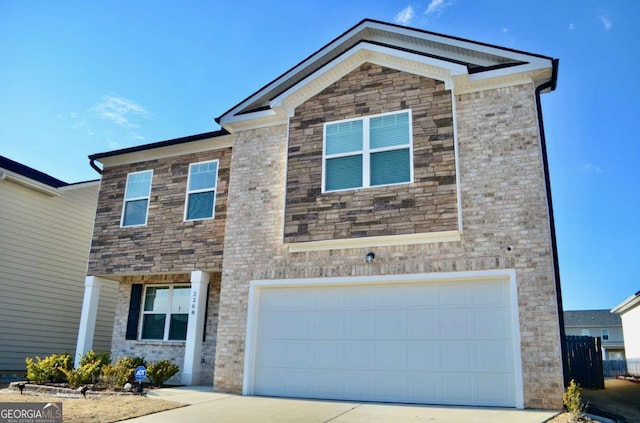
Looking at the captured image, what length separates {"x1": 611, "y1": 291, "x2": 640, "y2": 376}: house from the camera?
23092 millimetres

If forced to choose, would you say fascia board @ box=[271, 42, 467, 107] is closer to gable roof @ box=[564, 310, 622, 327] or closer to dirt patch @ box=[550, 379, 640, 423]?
dirt patch @ box=[550, 379, 640, 423]

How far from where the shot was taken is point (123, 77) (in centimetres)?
1316

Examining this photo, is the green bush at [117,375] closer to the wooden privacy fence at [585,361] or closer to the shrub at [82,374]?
the shrub at [82,374]

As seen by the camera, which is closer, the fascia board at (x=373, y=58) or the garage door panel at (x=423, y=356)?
the garage door panel at (x=423, y=356)

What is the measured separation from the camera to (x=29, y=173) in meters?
16.3

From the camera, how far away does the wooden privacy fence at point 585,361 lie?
1438 cm

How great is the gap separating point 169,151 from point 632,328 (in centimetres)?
2457

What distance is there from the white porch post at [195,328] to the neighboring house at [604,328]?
121 ft

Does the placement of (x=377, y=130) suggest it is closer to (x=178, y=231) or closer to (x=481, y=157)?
(x=481, y=157)

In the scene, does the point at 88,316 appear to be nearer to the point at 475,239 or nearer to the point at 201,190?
the point at 201,190

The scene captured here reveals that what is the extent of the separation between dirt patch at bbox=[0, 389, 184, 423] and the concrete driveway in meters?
0.33

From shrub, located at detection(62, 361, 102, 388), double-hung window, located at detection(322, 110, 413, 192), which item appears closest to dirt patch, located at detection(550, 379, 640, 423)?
double-hung window, located at detection(322, 110, 413, 192)

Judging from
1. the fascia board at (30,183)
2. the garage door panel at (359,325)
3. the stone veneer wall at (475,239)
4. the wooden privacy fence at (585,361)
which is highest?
the fascia board at (30,183)

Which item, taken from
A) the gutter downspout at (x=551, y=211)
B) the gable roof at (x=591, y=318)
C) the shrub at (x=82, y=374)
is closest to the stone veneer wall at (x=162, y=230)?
the shrub at (x=82, y=374)
